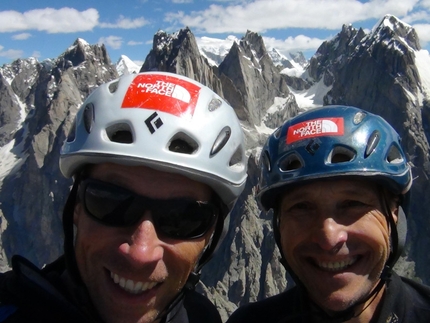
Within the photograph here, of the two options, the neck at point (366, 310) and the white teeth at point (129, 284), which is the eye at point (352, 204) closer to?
the neck at point (366, 310)

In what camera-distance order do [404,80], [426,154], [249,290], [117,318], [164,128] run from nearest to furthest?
1. [117,318]
2. [164,128]
3. [249,290]
4. [426,154]
5. [404,80]

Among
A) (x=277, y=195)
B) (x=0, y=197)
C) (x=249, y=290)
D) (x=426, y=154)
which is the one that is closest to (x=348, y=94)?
(x=426, y=154)

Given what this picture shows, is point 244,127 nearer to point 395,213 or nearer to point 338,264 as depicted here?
point 395,213

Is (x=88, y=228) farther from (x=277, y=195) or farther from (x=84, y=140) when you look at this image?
(x=277, y=195)

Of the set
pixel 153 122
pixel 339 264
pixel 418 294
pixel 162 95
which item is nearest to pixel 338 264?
pixel 339 264

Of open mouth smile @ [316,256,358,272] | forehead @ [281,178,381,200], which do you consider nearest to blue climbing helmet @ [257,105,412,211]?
forehead @ [281,178,381,200]

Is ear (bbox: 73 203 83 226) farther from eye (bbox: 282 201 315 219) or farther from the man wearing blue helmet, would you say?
eye (bbox: 282 201 315 219)
